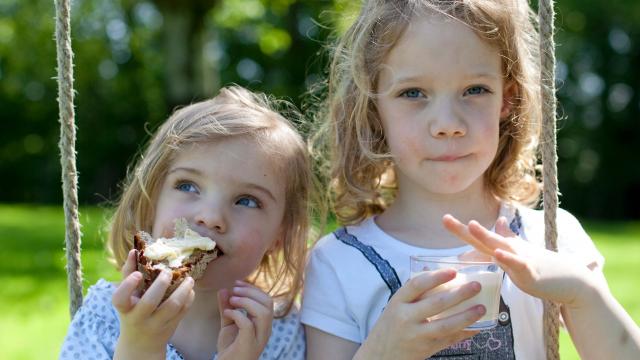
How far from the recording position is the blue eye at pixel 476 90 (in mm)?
2660

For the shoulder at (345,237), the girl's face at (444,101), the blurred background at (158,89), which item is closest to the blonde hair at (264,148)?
the shoulder at (345,237)

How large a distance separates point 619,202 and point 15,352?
91.1 feet

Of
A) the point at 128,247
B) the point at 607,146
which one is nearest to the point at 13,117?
the point at 607,146

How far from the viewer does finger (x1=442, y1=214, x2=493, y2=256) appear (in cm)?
212

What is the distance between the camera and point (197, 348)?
2.87 metres

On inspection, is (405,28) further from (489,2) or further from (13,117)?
(13,117)

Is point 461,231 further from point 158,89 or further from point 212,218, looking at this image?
point 158,89

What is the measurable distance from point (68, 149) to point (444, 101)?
1.26m

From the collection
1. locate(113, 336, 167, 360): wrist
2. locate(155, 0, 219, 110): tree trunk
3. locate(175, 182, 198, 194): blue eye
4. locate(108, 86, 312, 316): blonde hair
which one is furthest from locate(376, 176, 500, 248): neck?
locate(155, 0, 219, 110): tree trunk

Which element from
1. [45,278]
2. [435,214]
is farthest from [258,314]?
[45,278]

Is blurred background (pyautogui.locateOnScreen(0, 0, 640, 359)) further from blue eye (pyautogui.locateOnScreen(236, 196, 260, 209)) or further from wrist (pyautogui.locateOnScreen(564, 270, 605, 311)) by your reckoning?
wrist (pyautogui.locateOnScreen(564, 270, 605, 311))

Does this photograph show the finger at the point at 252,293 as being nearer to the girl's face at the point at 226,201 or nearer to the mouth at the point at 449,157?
the girl's face at the point at 226,201

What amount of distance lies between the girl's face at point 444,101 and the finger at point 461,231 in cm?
51

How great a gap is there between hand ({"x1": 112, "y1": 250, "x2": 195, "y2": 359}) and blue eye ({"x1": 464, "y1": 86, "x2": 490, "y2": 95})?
3.58ft
